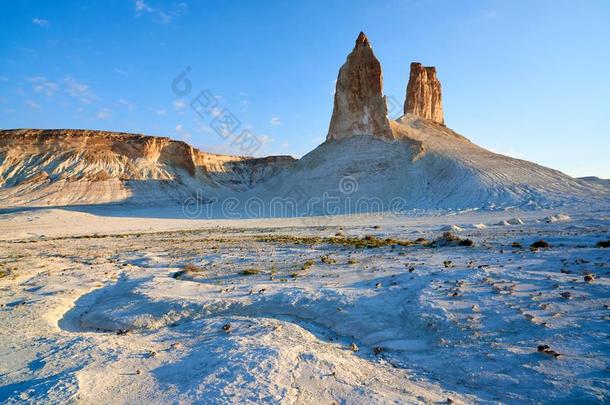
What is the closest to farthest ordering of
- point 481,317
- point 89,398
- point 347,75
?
point 89,398 → point 481,317 → point 347,75

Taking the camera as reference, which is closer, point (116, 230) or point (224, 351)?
point (224, 351)

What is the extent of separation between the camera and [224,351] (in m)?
5.77

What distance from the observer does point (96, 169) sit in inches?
2724

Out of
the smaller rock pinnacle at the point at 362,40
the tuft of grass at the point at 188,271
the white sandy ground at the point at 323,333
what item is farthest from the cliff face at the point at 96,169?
the white sandy ground at the point at 323,333

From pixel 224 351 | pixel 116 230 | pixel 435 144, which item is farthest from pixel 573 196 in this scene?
pixel 116 230

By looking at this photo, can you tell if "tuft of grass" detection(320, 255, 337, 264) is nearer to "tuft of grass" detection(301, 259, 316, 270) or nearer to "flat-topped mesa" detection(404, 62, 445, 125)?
"tuft of grass" detection(301, 259, 316, 270)

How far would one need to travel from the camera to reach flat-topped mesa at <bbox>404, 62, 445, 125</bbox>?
2968 inches

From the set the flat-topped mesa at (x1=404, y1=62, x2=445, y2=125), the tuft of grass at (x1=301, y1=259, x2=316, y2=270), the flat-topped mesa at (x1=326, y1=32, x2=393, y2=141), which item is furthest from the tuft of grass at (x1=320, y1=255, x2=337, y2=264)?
the flat-topped mesa at (x1=404, y1=62, x2=445, y2=125)

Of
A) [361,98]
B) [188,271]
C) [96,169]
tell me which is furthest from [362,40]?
[188,271]

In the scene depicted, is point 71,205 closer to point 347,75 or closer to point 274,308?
point 347,75

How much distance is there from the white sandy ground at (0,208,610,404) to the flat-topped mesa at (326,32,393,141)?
46.2 meters

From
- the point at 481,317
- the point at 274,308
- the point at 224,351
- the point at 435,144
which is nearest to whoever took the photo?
the point at 224,351

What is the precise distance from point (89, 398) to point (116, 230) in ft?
113

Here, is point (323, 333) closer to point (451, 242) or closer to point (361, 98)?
point (451, 242)
